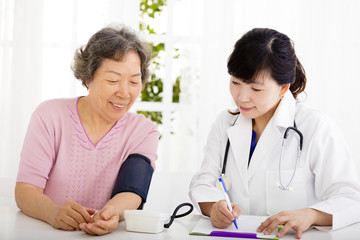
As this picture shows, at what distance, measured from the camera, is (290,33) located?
369cm

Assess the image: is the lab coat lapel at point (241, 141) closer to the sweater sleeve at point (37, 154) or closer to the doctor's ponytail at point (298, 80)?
the doctor's ponytail at point (298, 80)

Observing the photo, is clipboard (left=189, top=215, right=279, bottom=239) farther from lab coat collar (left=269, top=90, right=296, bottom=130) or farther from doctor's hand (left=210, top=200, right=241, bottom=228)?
lab coat collar (left=269, top=90, right=296, bottom=130)

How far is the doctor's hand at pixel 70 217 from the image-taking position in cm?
141

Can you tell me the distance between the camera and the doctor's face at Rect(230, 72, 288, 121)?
1.73 m

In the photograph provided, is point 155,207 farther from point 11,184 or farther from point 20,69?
point 20,69

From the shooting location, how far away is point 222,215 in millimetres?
1481

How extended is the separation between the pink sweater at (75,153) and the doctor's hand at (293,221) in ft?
1.94

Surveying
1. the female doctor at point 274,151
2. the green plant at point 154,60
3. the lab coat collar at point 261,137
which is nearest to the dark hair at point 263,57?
the female doctor at point 274,151

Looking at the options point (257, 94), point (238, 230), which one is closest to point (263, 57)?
point (257, 94)

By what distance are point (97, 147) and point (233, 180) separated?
0.56 m

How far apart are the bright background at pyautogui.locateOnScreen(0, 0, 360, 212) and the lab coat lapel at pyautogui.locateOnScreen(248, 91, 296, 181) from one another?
5.93 ft

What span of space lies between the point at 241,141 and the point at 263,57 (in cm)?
37

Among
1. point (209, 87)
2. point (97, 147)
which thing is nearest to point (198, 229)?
point (97, 147)

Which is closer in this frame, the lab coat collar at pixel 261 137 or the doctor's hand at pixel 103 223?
the doctor's hand at pixel 103 223
